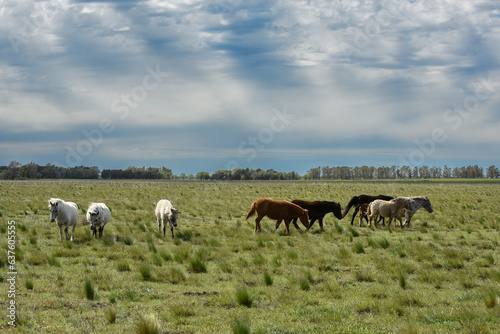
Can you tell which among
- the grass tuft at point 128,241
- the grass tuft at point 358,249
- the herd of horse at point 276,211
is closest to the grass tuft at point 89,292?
the grass tuft at point 128,241

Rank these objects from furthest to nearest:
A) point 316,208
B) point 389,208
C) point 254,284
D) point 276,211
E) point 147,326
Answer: point 389,208
point 316,208
point 276,211
point 254,284
point 147,326

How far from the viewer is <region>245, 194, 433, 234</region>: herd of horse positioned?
16.1 m

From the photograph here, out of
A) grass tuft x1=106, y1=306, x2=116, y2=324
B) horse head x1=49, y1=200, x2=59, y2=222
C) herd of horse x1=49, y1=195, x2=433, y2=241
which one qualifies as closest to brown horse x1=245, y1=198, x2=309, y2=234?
herd of horse x1=49, y1=195, x2=433, y2=241

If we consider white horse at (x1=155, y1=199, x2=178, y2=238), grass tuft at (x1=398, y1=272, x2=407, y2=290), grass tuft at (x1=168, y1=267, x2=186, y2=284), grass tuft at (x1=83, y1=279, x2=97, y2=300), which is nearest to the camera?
grass tuft at (x1=83, y1=279, x2=97, y2=300)

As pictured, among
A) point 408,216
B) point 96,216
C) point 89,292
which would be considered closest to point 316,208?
point 408,216

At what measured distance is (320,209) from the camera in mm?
17641

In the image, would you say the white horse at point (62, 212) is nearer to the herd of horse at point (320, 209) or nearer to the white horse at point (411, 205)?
the herd of horse at point (320, 209)

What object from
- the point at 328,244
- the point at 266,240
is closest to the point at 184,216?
the point at 266,240

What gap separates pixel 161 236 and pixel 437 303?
10691 millimetres

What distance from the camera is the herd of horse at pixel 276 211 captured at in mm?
13656

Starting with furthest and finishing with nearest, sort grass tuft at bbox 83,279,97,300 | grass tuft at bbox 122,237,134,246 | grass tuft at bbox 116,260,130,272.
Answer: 1. grass tuft at bbox 122,237,134,246
2. grass tuft at bbox 116,260,130,272
3. grass tuft at bbox 83,279,97,300

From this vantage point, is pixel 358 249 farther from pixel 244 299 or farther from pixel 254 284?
pixel 244 299

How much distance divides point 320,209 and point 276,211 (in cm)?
271

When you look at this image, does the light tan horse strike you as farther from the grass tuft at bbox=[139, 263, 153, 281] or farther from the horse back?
the grass tuft at bbox=[139, 263, 153, 281]
